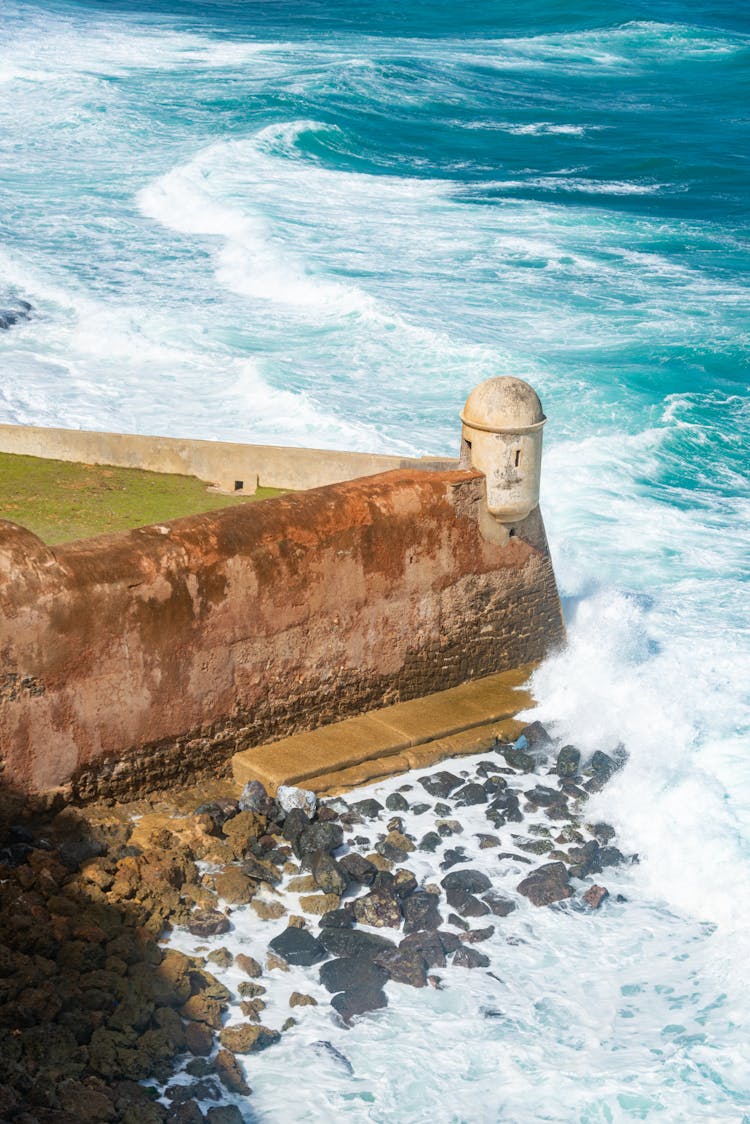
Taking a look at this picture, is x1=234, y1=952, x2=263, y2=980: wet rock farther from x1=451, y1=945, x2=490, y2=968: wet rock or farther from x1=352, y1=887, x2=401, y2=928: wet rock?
x1=451, y1=945, x2=490, y2=968: wet rock

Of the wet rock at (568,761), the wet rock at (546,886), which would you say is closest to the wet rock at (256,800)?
the wet rock at (546,886)

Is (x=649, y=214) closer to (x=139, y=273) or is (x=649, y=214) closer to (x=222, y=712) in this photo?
(x=139, y=273)

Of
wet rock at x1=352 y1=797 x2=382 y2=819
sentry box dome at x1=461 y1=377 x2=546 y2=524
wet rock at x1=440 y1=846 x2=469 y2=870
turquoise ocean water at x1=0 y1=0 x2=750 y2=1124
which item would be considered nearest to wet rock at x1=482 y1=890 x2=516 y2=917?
turquoise ocean water at x1=0 y1=0 x2=750 y2=1124

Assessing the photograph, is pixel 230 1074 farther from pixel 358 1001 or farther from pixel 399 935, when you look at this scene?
pixel 399 935

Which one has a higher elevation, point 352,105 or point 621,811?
point 352,105

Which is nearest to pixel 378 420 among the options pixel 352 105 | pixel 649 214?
pixel 649 214

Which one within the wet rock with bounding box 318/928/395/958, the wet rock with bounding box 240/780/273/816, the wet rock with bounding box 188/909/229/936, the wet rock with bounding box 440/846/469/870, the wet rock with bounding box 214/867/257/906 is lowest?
the wet rock with bounding box 318/928/395/958
